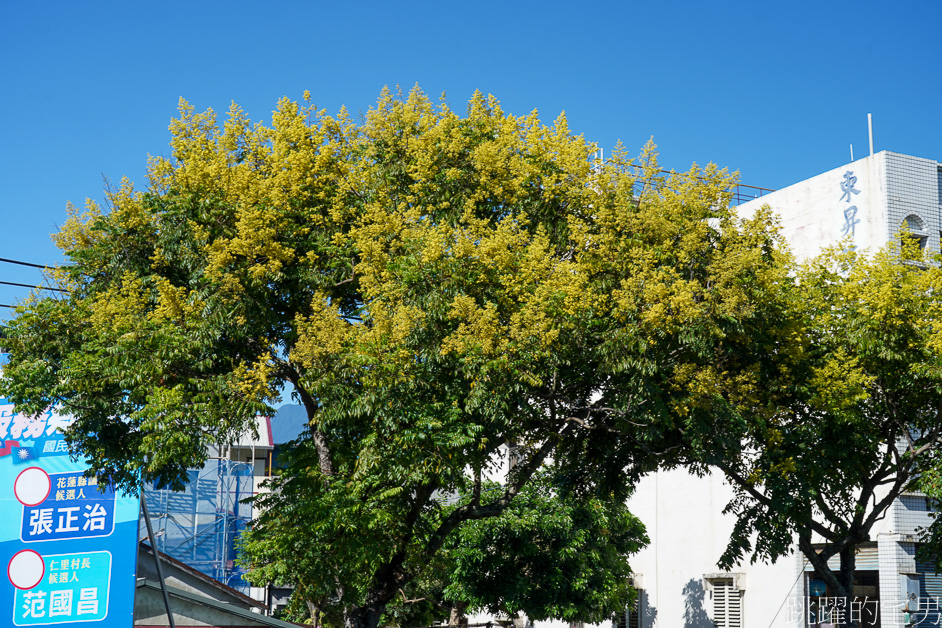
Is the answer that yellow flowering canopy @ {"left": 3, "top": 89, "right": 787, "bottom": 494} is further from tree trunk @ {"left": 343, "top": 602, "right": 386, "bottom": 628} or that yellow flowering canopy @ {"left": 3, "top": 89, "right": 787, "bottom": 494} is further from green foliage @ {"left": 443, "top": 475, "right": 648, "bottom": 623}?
green foliage @ {"left": 443, "top": 475, "right": 648, "bottom": 623}

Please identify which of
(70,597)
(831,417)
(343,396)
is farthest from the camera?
(831,417)

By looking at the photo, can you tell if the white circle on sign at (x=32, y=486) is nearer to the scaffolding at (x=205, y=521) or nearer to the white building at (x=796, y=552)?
the white building at (x=796, y=552)

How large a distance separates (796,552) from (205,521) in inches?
693

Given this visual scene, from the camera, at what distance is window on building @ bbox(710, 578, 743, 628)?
25734mm

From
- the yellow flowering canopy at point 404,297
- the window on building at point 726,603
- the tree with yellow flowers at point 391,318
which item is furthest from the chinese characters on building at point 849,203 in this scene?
the window on building at point 726,603

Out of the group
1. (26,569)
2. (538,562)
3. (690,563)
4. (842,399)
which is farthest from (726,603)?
(26,569)

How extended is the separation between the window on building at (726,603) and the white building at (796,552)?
28mm

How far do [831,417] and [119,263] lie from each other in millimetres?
11549

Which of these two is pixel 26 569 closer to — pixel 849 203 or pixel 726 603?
pixel 849 203

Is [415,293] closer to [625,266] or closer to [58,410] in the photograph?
[625,266]

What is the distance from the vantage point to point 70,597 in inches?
452

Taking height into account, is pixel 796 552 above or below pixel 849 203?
below

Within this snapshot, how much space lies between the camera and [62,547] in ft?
38.1

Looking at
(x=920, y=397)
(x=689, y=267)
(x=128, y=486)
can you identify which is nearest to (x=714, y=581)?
(x=920, y=397)
